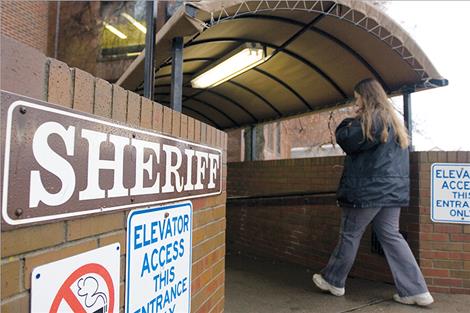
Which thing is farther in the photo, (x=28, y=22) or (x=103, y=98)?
(x=28, y=22)

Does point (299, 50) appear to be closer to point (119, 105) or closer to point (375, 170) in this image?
point (375, 170)

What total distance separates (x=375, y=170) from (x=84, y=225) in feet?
9.41

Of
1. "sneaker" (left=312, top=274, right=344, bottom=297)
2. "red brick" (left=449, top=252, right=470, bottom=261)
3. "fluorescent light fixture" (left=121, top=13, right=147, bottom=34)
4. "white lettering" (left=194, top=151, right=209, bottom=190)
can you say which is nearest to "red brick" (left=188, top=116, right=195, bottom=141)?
"white lettering" (left=194, top=151, right=209, bottom=190)

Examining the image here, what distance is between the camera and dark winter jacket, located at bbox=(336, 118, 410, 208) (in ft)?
11.8

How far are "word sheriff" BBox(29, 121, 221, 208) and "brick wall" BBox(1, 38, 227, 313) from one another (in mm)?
80

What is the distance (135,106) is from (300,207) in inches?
152

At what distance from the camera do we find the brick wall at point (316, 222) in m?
3.97

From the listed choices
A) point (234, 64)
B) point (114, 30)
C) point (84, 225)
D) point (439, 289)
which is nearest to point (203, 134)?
point (84, 225)

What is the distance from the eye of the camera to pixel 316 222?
16.6 ft

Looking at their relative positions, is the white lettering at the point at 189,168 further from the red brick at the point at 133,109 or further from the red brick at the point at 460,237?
the red brick at the point at 460,237

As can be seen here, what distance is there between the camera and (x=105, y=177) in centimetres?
146

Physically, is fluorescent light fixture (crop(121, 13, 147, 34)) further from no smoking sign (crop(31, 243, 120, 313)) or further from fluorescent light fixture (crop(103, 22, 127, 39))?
no smoking sign (crop(31, 243, 120, 313))

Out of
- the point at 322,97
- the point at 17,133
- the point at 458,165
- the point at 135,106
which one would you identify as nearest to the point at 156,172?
the point at 135,106

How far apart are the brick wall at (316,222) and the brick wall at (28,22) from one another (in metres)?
9.54
